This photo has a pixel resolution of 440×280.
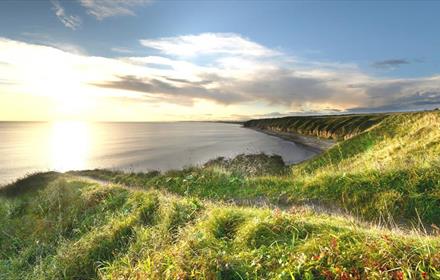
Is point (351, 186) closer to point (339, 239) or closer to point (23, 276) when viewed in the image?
point (339, 239)

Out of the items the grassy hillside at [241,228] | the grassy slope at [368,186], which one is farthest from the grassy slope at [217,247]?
the grassy slope at [368,186]

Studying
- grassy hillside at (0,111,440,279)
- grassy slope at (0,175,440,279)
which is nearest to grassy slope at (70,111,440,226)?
grassy hillside at (0,111,440,279)

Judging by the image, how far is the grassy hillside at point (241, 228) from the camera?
573 cm

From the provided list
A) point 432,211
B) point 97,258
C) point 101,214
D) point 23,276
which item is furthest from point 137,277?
point 432,211

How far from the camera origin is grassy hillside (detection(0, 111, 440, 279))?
5730mm

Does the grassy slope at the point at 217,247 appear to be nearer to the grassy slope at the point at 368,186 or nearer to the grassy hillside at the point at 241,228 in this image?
the grassy hillside at the point at 241,228

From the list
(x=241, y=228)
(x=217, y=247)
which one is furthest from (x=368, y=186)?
(x=217, y=247)

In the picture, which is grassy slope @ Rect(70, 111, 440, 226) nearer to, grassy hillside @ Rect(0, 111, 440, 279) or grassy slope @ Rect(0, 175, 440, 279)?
grassy hillside @ Rect(0, 111, 440, 279)

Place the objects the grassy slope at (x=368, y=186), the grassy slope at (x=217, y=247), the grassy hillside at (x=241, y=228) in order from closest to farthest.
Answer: the grassy slope at (x=217, y=247) → the grassy hillside at (x=241, y=228) → the grassy slope at (x=368, y=186)

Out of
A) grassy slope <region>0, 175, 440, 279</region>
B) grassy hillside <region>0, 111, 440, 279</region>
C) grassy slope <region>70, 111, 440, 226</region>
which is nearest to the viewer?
grassy slope <region>0, 175, 440, 279</region>

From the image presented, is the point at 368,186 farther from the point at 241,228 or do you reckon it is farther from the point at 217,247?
the point at 217,247

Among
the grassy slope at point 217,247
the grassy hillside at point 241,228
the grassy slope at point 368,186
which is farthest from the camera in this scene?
the grassy slope at point 368,186

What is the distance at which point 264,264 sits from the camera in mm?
6070

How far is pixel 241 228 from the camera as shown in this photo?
7742mm
